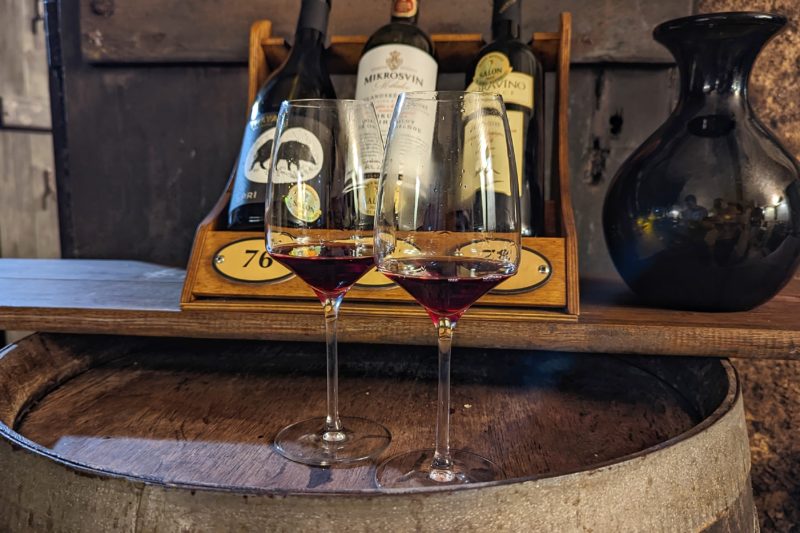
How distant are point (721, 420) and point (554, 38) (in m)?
0.67

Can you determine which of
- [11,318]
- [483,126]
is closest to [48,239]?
[11,318]

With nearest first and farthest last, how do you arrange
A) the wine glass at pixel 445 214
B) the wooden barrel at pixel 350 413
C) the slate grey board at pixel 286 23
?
the wooden barrel at pixel 350 413 < the wine glass at pixel 445 214 < the slate grey board at pixel 286 23

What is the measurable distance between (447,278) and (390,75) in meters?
0.50

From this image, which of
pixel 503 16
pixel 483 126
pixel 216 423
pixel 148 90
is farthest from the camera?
pixel 148 90

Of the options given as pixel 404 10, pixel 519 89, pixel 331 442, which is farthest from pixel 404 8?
pixel 331 442

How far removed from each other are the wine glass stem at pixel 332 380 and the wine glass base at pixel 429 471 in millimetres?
70

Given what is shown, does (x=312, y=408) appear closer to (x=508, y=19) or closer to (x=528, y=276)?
(x=528, y=276)

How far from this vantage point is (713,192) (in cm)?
77

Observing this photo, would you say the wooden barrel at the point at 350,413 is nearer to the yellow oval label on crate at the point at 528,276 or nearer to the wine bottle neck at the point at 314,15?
the yellow oval label on crate at the point at 528,276

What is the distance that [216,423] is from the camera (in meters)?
0.64

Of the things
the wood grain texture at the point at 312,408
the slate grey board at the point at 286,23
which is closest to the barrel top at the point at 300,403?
the wood grain texture at the point at 312,408

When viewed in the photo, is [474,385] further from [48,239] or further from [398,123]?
[48,239]

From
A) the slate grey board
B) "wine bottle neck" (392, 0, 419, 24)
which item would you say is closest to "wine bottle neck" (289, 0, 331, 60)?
"wine bottle neck" (392, 0, 419, 24)

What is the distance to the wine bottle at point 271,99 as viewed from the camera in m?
0.92
